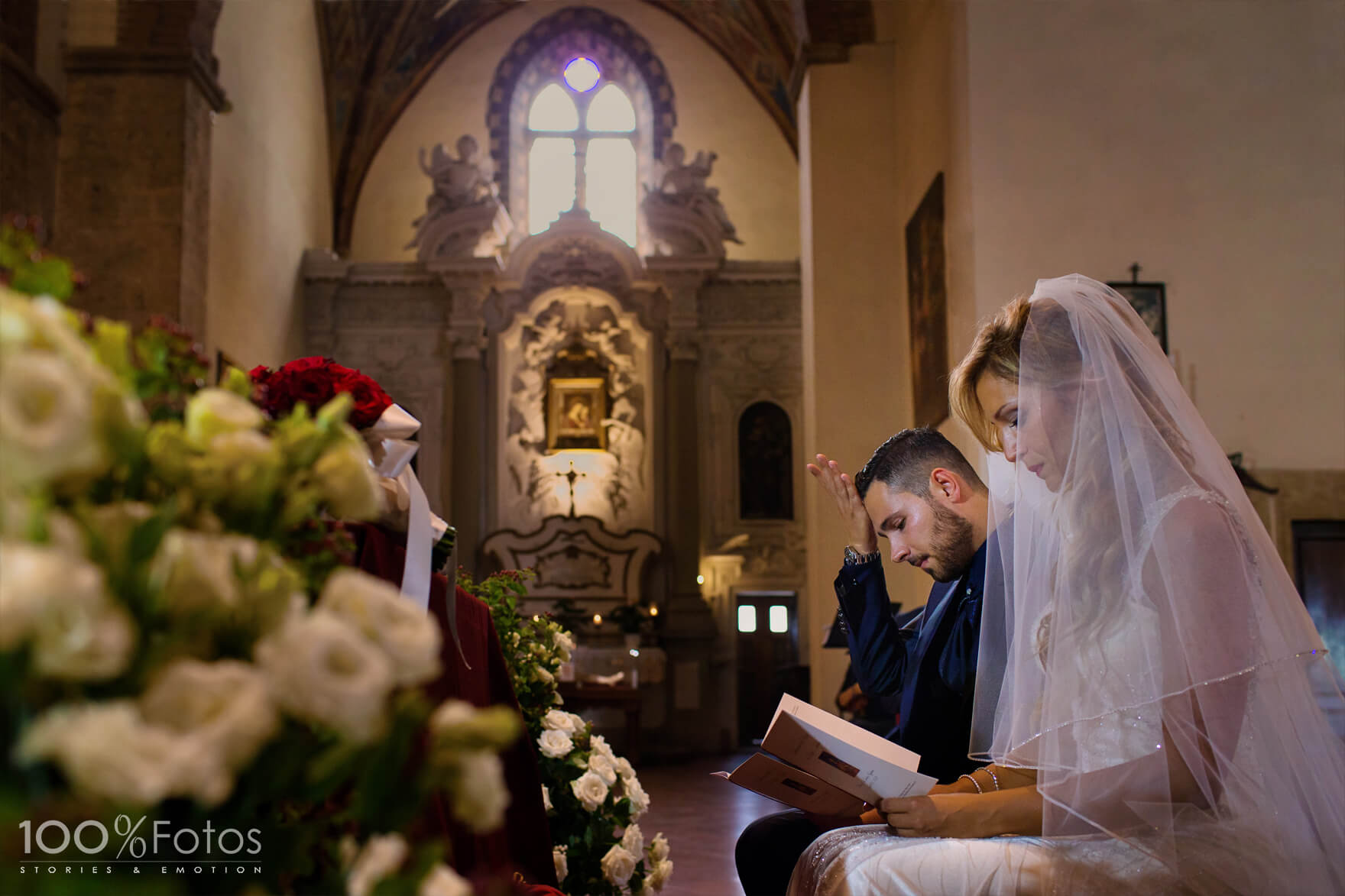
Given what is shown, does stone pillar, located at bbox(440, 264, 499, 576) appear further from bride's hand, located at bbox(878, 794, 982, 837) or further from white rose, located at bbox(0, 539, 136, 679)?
white rose, located at bbox(0, 539, 136, 679)

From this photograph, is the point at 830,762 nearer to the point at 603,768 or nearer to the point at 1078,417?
the point at 1078,417

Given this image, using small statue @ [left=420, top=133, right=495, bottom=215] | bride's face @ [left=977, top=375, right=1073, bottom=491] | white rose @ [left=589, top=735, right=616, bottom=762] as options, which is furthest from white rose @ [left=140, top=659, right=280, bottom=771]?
small statue @ [left=420, top=133, right=495, bottom=215]

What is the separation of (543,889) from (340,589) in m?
1.50

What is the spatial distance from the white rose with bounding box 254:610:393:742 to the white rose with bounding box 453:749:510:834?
63 mm

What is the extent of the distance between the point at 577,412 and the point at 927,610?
10552 millimetres

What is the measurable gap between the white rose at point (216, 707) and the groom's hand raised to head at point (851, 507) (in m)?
2.38

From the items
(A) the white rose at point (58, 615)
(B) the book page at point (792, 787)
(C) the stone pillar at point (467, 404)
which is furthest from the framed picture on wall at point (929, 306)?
(A) the white rose at point (58, 615)

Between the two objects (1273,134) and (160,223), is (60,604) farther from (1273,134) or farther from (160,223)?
(160,223)

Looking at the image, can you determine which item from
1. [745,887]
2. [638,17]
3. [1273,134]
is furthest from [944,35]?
[638,17]

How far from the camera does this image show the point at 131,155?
9.23 m

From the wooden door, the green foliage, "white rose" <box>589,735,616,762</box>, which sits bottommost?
the wooden door

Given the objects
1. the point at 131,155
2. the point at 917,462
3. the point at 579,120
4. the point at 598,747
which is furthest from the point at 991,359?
the point at 579,120

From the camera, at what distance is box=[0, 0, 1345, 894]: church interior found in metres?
6.38

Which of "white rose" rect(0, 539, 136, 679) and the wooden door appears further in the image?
the wooden door
